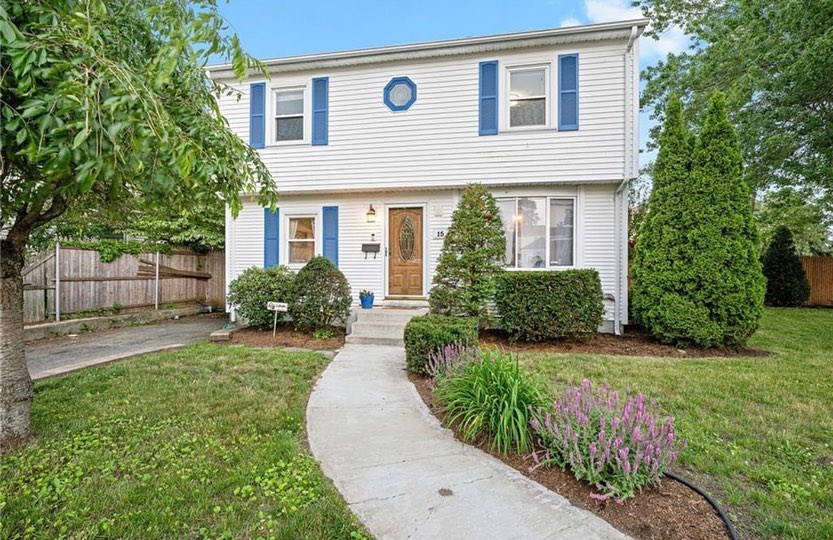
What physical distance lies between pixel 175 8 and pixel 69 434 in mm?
3373

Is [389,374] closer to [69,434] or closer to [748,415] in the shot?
[69,434]

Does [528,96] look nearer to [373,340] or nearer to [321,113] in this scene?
[321,113]

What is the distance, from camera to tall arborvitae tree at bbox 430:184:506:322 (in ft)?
22.7

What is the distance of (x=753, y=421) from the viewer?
3.57m

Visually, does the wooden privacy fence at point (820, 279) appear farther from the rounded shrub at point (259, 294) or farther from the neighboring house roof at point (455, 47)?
the rounded shrub at point (259, 294)

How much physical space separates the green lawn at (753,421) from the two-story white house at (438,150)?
8.74ft

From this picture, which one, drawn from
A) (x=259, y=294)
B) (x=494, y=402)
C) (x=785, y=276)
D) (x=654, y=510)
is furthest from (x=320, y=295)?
(x=785, y=276)

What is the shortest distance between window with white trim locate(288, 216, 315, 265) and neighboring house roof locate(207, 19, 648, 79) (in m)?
3.24

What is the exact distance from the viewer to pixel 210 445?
3006mm

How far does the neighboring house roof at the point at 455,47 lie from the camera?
7.41m

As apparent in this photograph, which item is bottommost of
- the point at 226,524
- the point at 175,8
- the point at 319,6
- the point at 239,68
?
the point at 226,524

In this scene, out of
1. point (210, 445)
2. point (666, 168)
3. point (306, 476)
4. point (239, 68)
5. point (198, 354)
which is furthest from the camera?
point (666, 168)

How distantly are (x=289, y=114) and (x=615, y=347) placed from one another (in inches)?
323

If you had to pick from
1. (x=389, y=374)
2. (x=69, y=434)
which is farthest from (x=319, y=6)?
(x=69, y=434)
